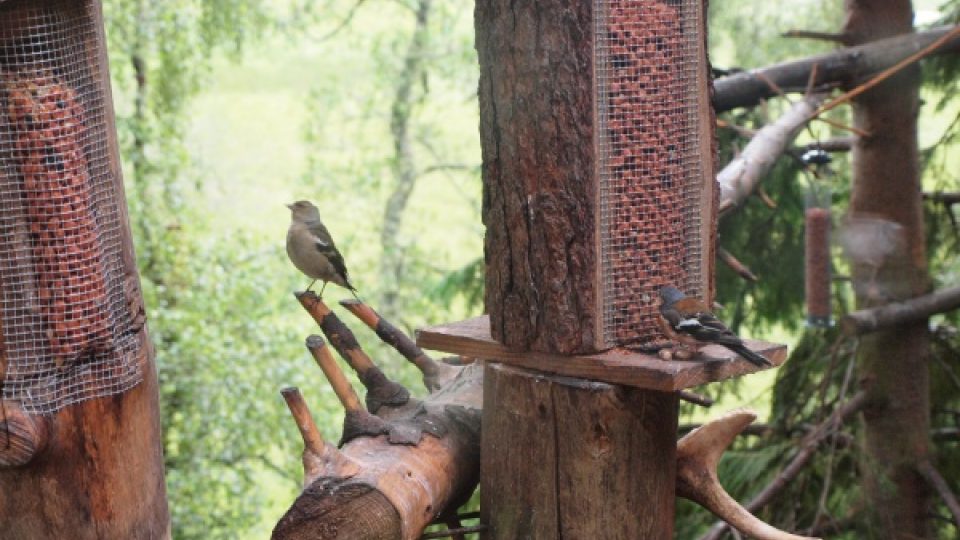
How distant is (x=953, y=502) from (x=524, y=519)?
286cm

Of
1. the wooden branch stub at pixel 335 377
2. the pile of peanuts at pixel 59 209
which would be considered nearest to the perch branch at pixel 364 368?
the wooden branch stub at pixel 335 377

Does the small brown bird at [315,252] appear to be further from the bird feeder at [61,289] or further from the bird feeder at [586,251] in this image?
the bird feeder at [586,251]

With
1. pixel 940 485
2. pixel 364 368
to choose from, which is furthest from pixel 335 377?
pixel 940 485

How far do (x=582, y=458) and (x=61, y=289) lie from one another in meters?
1.46

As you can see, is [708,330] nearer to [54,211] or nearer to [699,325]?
[699,325]

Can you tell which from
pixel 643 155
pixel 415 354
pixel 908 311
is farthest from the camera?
pixel 908 311

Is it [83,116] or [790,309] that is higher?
[83,116]

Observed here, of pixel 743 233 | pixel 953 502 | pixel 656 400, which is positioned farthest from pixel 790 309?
pixel 656 400

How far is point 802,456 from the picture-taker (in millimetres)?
5359

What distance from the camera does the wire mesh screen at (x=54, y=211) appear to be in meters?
3.33

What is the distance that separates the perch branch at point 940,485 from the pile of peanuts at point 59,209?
3.60 m

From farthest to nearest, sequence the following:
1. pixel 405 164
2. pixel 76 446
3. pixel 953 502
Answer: pixel 405 164 → pixel 953 502 → pixel 76 446

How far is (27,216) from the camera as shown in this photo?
336 cm

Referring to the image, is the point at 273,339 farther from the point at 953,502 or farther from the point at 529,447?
the point at 529,447
